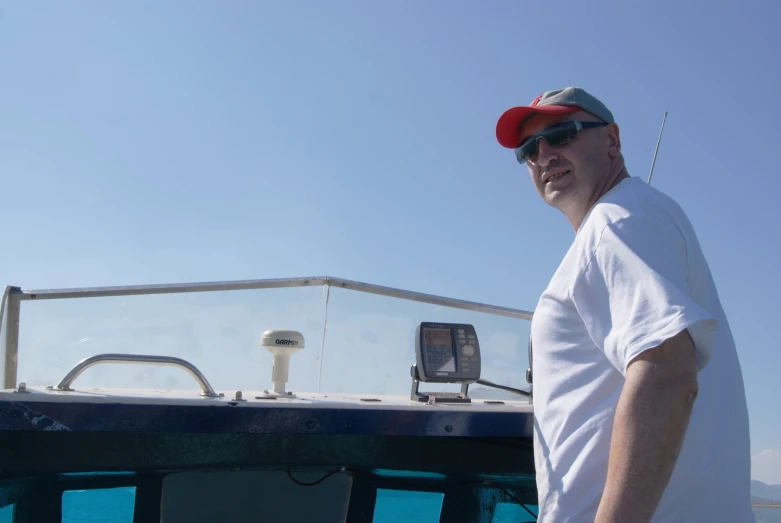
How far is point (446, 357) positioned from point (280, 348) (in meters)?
0.70

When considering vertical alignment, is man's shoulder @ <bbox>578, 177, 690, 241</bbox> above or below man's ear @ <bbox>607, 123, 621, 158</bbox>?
below

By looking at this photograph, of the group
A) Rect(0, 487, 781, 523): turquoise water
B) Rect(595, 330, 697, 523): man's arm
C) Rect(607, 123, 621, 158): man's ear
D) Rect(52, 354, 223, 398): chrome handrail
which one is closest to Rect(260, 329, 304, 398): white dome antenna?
Rect(52, 354, 223, 398): chrome handrail

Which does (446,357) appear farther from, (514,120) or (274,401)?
(514,120)

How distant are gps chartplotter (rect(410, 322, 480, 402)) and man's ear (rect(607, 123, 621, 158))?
1.34 metres

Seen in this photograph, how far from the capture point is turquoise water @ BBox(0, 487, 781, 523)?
296 centimetres

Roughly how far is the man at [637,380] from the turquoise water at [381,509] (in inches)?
57.6

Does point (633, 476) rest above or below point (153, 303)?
below

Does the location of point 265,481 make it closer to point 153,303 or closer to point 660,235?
point 153,303

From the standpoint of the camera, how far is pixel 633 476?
126 cm

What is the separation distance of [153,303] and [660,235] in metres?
2.53

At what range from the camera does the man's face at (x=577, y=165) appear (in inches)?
69.8

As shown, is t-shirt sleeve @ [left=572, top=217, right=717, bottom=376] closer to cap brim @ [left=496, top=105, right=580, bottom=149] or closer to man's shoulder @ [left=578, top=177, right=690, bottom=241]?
man's shoulder @ [left=578, top=177, right=690, bottom=241]

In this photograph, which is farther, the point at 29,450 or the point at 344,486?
the point at 344,486

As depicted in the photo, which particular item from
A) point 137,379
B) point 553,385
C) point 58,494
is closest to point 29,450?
point 58,494
